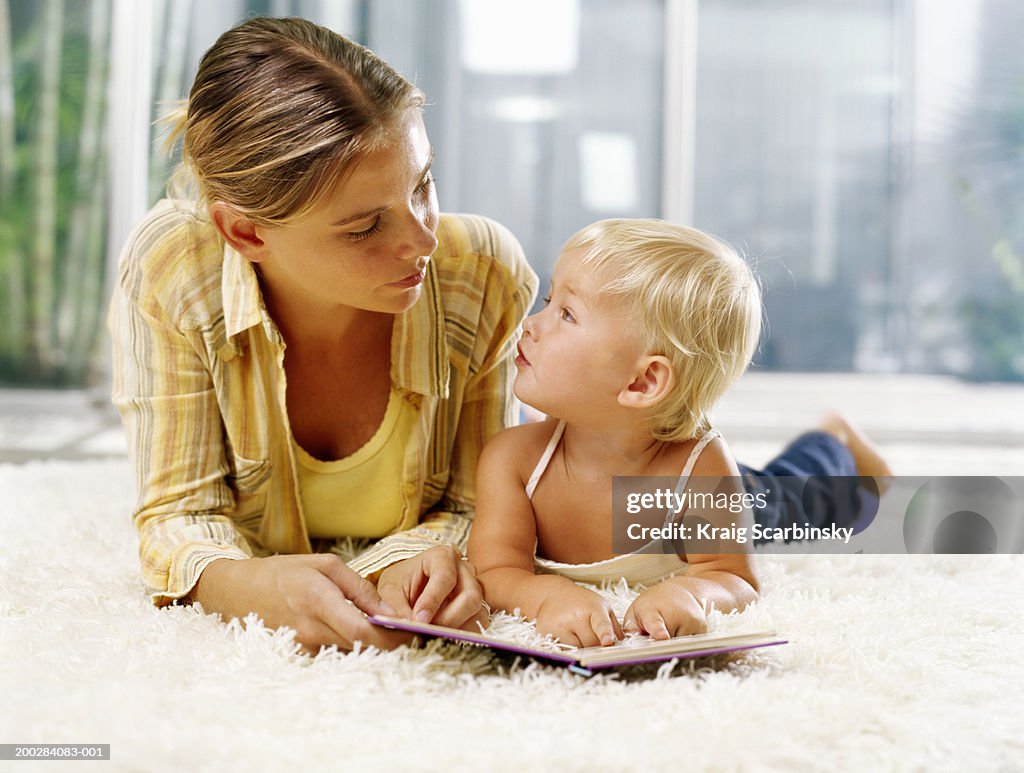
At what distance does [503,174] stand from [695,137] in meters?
0.63

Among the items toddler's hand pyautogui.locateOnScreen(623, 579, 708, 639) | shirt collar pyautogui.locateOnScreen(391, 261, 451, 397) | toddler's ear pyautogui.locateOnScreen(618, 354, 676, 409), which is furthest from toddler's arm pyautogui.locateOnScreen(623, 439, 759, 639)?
shirt collar pyautogui.locateOnScreen(391, 261, 451, 397)

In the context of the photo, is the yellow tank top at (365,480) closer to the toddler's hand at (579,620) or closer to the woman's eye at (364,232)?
the woman's eye at (364,232)

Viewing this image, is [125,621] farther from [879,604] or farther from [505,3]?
[505,3]

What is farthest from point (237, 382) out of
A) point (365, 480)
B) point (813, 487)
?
point (813, 487)

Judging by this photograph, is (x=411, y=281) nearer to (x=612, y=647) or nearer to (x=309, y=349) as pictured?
(x=309, y=349)

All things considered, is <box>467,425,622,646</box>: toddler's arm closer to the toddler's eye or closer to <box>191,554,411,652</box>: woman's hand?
<box>191,554,411,652</box>: woman's hand

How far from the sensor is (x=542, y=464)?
1.23 meters

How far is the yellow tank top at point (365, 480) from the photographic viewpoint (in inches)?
50.6

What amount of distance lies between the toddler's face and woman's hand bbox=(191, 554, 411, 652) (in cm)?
35

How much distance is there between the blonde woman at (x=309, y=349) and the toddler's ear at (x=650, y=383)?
23 centimetres

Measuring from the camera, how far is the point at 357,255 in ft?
3.56

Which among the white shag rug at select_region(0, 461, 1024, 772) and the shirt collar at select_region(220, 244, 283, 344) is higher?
the shirt collar at select_region(220, 244, 283, 344)

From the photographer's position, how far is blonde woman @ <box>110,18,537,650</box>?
1.03 meters

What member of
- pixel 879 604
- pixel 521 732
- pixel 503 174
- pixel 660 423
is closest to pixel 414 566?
pixel 521 732
